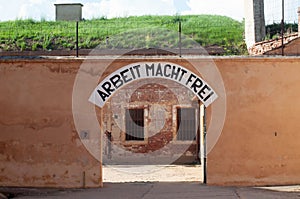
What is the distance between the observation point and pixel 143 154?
65.1ft

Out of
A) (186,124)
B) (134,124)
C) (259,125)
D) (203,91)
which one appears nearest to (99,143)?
(203,91)

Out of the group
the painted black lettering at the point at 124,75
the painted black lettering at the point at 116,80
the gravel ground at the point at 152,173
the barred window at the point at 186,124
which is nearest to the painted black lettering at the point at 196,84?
the painted black lettering at the point at 124,75

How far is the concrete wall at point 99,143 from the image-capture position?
10734mm

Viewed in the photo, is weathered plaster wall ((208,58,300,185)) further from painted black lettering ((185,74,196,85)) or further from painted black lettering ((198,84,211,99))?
painted black lettering ((185,74,196,85))

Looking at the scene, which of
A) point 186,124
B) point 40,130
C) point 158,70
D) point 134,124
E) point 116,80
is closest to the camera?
point 40,130

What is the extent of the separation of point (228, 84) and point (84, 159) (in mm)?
3726

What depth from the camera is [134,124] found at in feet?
66.5

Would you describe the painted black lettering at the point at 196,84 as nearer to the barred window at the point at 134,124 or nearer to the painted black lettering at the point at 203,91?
the painted black lettering at the point at 203,91

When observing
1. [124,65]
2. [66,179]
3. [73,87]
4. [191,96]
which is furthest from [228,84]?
[191,96]

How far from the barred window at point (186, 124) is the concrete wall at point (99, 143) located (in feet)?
30.1

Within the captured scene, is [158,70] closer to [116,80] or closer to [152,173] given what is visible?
[116,80]

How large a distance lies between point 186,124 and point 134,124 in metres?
2.23

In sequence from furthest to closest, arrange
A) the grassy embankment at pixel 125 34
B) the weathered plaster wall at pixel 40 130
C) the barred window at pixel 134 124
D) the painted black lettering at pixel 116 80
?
the grassy embankment at pixel 125 34 → the barred window at pixel 134 124 → the painted black lettering at pixel 116 80 → the weathered plaster wall at pixel 40 130

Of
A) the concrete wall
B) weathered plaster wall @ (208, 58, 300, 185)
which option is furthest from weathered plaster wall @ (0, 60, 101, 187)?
weathered plaster wall @ (208, 58, 300, 185)
